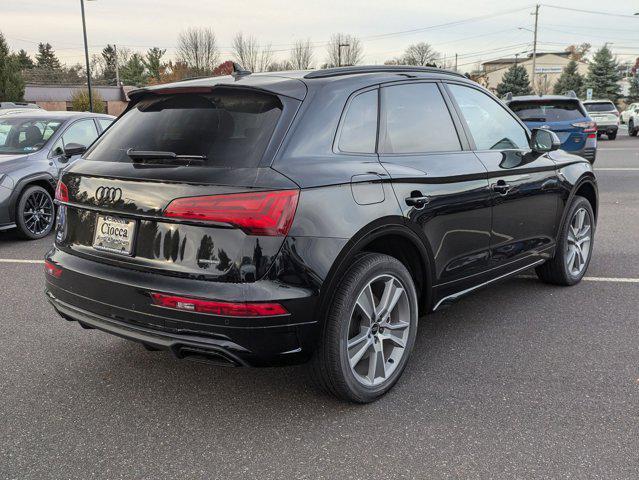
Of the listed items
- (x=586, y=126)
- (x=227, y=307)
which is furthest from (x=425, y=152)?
(x=586, y=126)

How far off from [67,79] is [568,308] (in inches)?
3196

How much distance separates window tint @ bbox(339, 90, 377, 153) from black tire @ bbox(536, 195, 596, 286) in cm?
240

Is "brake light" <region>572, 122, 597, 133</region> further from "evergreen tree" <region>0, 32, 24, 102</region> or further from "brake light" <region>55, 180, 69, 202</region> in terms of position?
"evergreen tree" <region>0, 32, 24, 102</region>

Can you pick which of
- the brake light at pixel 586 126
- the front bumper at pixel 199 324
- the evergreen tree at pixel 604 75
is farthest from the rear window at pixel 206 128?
the evergreen tree at pixel 604 75

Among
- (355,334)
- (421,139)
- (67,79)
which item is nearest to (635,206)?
(421,139)

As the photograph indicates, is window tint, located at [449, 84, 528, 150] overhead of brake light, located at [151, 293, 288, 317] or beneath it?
overhead

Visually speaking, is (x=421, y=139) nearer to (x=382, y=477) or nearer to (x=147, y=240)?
(x=147, y=240)

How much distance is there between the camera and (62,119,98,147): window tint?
26.7 ft

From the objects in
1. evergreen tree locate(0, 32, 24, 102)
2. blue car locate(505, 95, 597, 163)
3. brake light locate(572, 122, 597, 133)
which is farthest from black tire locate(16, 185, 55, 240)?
evergreen tree locate(0, 32, 24, 102)

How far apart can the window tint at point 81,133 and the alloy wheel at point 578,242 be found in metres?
6.22

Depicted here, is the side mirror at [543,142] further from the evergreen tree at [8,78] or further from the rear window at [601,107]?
the evergreen tree at [8,78]

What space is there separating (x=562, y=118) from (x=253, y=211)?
10907 millimetres

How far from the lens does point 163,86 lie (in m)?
3.35

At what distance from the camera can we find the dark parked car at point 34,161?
7.21 meters
